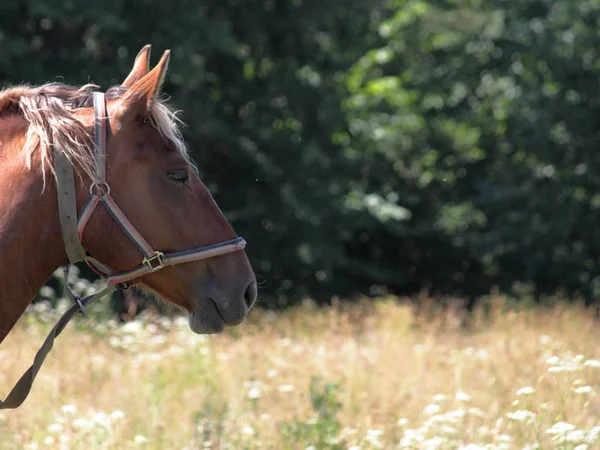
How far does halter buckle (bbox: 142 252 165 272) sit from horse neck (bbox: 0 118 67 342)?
282 millimetres

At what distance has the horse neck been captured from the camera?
288 centimetres

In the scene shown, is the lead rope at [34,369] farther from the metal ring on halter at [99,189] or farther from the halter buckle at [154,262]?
the metal ring on halter at [99,189]

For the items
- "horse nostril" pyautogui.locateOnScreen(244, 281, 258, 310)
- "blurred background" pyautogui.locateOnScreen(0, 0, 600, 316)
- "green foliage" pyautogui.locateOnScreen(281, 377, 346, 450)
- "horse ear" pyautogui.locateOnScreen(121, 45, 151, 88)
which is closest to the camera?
"horse nostril" pyautogui.locateOnScreen(244, 281, 258, 310)

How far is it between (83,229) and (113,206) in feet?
0.42

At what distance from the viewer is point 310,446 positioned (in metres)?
4.46

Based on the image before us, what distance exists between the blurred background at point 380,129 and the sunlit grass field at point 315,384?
4272mm

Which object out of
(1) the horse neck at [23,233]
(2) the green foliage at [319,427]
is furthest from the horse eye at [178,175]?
(2) the green foliage at [319,427]

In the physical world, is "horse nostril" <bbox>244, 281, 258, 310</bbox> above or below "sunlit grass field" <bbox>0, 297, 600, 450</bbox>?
above

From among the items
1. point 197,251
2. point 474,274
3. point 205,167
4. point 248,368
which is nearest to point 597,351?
point 248,368

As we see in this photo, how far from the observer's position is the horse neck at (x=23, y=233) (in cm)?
288

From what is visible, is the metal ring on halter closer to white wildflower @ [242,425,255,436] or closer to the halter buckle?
the halter buckle

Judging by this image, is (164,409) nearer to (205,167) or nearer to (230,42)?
(230,42)

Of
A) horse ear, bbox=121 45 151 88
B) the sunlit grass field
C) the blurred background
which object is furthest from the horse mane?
the blurred background

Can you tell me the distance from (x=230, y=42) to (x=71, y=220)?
9.42 metres
